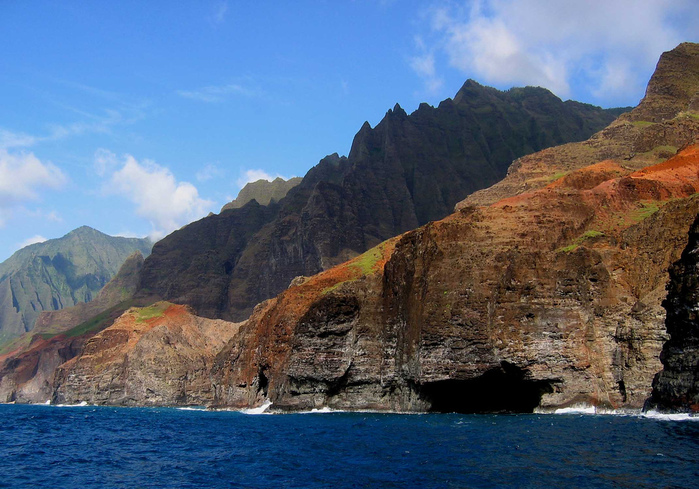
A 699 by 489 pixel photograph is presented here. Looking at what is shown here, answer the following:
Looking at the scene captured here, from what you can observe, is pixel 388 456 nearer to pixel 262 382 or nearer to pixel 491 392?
pixel 491 392

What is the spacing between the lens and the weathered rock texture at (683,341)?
42812 mm

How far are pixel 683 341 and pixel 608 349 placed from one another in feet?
71.2

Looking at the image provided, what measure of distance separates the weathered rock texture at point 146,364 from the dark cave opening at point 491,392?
290 feet

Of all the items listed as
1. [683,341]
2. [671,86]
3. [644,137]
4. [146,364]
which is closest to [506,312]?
[683,341]

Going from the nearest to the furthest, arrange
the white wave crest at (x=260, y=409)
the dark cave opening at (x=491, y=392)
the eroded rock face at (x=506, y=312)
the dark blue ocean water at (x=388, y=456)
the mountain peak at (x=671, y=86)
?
the dark blue ocean water at (x=388, y=456) → the eroded rock face at (x=506, y=312) → the dark cave opening at (x=491, y=392) → the white wave crest at (x=260, y=409) → the mountain peak at (x=671, y=86)

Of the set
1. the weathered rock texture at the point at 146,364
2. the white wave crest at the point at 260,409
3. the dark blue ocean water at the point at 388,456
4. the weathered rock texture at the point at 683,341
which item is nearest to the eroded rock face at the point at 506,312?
the white wave crest at the point at 260,409

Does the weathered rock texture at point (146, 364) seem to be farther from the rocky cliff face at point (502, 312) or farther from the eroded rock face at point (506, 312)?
the eroded rock face at point (506, 312)

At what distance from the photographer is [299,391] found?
86.4m

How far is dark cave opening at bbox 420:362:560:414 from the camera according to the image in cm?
6700

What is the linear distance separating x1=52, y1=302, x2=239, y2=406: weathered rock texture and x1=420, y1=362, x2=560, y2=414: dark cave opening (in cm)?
8840

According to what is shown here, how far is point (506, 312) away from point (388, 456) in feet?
106

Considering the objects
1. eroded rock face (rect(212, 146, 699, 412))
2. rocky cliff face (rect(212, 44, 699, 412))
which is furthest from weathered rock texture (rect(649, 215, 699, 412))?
eroded rock face (rect(212, 146, 699, 412))

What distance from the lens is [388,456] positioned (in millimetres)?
39750

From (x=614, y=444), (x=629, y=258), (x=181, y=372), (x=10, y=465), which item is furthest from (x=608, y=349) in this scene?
(x=181, y=372)
